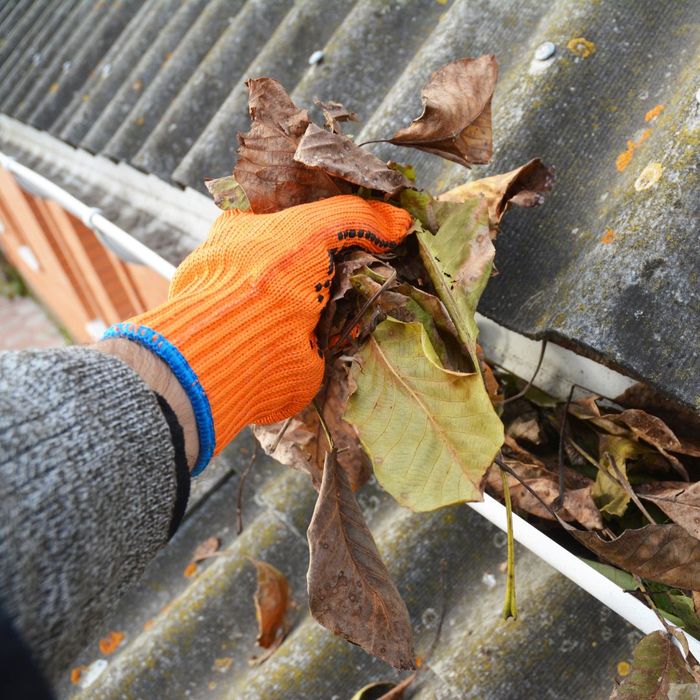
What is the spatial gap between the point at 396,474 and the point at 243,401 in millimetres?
247

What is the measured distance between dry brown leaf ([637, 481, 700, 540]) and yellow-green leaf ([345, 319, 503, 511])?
1.03 feet

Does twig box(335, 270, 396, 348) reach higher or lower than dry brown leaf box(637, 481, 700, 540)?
lower

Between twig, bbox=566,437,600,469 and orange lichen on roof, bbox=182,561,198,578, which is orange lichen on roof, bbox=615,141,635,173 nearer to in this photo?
twig, bbox=566,437,600,469

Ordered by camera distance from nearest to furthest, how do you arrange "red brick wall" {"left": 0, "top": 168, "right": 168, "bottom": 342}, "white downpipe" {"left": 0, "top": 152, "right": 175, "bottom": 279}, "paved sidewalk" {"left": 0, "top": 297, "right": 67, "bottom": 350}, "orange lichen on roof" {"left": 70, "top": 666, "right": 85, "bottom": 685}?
"orange lichen on roof" {"left": 70, "top": 666, "right": 85, "bottom": 685}
"white downpipe" {"left": 0, "top": 152, "right": 175, "bottom": 279}
"red brick wall" {"left": 0, "top": 168, "right": 168, "bottom": 342}
"paved sidewalk" {"left": 0, "top": 297, "right": 67, "bottom": 350}

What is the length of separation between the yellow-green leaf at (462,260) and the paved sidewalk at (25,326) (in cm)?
752

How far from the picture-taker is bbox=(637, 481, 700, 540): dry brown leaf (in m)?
0.93

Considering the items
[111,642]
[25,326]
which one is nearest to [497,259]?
[111,642]

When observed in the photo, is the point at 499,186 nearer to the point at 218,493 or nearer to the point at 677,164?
the point at 677,164

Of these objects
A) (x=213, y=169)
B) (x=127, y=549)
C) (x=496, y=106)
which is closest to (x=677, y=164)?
(x=496, y=106)

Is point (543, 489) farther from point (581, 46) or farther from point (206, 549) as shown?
point (206, 549)

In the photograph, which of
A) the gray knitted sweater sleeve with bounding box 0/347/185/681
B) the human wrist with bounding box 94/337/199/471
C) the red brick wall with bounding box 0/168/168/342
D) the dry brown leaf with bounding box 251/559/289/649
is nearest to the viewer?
the gray knitted sweater sleeve with bounding box 0/347/185/681

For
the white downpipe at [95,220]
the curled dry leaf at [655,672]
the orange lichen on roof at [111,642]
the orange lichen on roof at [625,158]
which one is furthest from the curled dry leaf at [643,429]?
the orange lichen on roof at [111,642]

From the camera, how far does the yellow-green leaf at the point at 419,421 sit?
0.85 m

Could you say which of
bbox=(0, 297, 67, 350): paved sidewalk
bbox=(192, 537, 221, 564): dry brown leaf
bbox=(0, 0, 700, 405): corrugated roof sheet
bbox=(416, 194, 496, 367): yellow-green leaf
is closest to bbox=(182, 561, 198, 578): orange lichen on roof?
bbox=(192, 537, 221, 564): dry brown leaf
